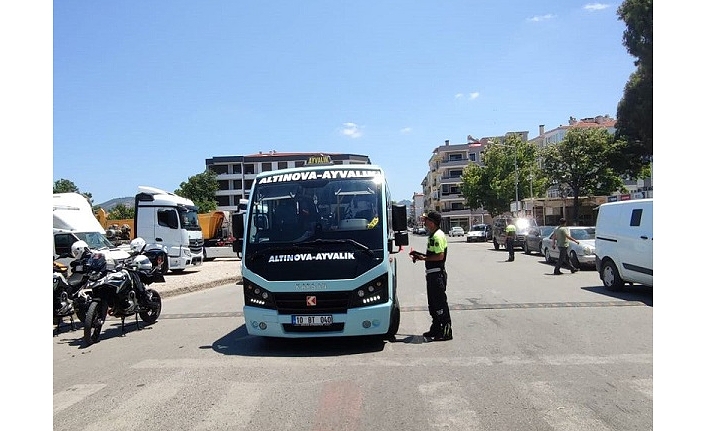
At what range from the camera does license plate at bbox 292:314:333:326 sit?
23.3ft

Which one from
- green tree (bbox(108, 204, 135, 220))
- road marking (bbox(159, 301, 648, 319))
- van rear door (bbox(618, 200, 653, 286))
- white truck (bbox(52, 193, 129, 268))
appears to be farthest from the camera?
green tree (bbox(108, 204, 135, 220))

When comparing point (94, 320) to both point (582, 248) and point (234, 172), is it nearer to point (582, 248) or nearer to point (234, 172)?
point (582, 248)

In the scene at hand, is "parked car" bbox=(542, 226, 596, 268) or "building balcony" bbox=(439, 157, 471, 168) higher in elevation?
"building balcony" bbox=(439, 157, 471, 168)

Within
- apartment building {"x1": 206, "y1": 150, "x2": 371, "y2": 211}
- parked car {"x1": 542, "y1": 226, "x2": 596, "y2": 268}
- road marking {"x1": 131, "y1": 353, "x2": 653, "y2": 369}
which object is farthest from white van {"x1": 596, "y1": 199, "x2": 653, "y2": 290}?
apartment building {"x1": 206, "y1": 150, "x2": 371, "y2": 211}

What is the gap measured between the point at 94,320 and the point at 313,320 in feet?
11.9

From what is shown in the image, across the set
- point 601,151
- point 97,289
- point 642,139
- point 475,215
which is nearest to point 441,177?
point 475,215

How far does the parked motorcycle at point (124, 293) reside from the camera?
328 inches

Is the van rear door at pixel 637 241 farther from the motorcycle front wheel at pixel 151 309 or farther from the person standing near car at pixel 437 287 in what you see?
the motorcycle front wheel at pixel 151 309

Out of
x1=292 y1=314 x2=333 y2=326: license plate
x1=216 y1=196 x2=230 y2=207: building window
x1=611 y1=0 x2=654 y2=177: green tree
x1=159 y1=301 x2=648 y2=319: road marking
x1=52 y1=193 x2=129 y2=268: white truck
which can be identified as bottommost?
x1=159 y1=301 x2=648 y2=319: road marking

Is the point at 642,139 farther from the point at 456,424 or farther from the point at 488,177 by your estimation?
the point at 456,424

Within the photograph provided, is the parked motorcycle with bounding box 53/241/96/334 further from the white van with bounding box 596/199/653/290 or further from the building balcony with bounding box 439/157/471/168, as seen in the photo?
the building balcony with bounding box 439/157/471/168

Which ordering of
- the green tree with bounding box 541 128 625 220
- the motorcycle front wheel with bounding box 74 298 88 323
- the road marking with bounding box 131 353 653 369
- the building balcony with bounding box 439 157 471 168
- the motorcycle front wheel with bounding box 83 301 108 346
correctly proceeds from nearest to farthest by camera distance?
1. the road marking with bounding box 131 353 653 369
2. the motorcycle front wheel with bounding box 83 301 108 346
3. the motorcycle front wheel with bounding box 74 298 88 323
4. the green tree with bounding box 541 128 625 220
5. the building balcony with bounding box 439 157 471 168

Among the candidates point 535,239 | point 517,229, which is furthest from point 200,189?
point 535,239

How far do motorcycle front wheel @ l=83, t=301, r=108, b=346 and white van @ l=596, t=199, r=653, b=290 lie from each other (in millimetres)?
10520
